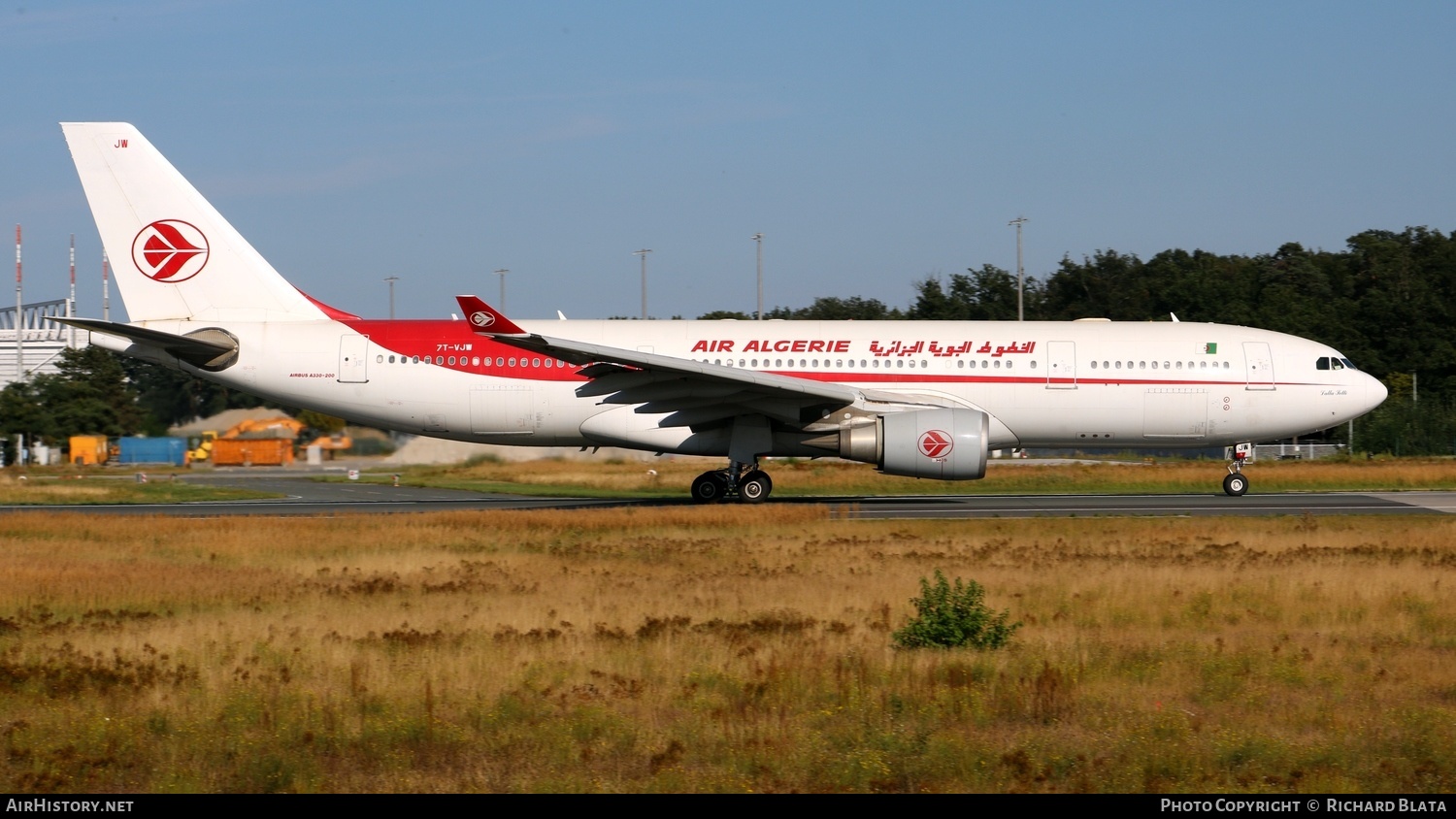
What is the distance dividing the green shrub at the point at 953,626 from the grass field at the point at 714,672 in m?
0.28

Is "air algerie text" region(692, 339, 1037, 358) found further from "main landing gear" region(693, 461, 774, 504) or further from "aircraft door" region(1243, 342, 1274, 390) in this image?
"aircraft door" region(1243, 342, 1274, 390)

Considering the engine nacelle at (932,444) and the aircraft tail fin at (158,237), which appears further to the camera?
the aircraft tail fin at (158,237)

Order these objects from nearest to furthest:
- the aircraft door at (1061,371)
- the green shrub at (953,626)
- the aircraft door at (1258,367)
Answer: the green shrub at (953,626) < the aircraft door at (1061,371) < the aircraft door at (1258,367)

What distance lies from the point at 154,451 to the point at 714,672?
183 feet

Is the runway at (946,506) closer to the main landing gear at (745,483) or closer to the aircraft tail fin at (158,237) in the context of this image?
the main landing gear at (745,483)

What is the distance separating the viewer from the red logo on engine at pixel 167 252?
76.9 feet

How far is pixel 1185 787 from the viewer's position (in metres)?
6.34

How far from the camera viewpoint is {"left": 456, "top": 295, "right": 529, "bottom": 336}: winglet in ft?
63.6

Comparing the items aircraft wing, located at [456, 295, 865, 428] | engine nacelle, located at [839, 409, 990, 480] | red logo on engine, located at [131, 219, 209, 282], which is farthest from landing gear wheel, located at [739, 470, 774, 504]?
red logo on engine, located at [131, 219, 209, 282]

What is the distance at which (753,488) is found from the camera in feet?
75.1

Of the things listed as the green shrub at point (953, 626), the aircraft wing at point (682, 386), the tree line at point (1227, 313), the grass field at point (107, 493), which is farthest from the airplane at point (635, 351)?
the tree line at point (1227, 313)

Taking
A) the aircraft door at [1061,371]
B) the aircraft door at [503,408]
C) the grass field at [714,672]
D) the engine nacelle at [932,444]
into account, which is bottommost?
the grass field at [714,672]

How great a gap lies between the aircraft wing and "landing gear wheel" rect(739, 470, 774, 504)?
1.21 metres
